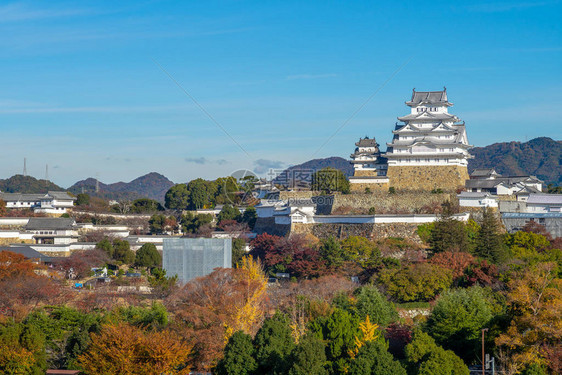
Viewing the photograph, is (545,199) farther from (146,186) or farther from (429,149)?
(146,186)

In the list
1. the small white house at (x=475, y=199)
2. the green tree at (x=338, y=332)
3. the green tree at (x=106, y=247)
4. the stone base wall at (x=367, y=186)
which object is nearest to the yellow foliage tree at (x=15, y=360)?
the green tree at (x=338, y=332)

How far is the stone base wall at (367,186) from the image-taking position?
42906mm

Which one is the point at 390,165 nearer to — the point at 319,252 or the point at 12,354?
the point at 319,252

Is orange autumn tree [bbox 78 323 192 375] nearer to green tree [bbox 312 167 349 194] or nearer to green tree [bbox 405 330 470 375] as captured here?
green tree [bbox 405 330 470 375]

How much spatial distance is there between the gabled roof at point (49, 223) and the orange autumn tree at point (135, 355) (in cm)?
2215

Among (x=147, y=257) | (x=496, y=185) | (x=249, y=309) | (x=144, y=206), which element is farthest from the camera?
(x=144, y=206)

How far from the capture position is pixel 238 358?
2006 centimetres

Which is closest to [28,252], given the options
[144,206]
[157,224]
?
[157,224]

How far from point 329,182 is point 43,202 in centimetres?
1921

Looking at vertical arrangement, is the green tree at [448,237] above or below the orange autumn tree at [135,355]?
above

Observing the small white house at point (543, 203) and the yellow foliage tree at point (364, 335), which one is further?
the small white house at point (543, 203)

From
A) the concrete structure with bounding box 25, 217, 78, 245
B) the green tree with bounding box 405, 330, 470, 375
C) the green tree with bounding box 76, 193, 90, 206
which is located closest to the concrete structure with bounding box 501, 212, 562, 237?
the green tree with bounding box 405, 330, 470, 375

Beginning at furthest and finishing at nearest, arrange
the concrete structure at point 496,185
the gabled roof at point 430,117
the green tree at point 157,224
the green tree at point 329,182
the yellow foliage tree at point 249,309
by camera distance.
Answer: the green tree at point 157,224 → the gabled roof at point 430,117 → the green tree at point 329,182 → the concrete structure at point 496,185 → the yellow foliage tree at point 249,309

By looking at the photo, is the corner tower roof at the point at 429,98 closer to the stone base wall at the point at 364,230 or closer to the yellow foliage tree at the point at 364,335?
the stone base wall at the point at 364,230
